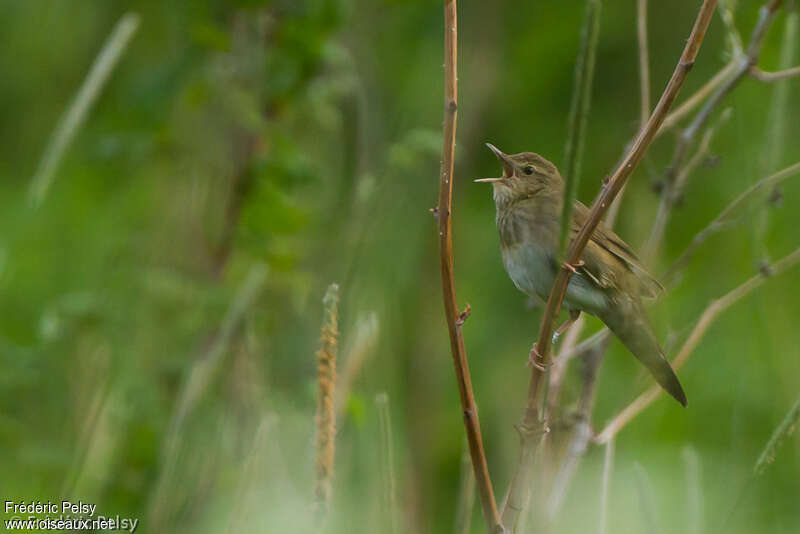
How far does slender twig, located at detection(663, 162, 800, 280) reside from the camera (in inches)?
80.4

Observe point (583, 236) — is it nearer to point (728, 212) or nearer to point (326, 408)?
point (326, 408)

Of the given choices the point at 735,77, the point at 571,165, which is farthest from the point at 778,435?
the point at 735,77

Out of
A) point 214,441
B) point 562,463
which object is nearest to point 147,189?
point 214,441

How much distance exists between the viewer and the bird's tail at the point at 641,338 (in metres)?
2.32

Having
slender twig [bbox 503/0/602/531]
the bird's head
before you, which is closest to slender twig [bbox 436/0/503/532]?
slender twig [bbox 503/0/602/531]

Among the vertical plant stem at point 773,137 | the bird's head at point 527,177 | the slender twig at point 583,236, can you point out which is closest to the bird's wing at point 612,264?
the bird's head at point 527,177

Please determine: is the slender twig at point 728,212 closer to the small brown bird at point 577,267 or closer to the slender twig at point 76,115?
the small brown bird at point 577,267

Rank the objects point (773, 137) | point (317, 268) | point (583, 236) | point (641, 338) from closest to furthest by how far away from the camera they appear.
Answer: point (583, 236) < point (773, 137) < point (641, 338) < point (317, 268)

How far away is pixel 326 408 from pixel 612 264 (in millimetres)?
1376

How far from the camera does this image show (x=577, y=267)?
2.56 metres

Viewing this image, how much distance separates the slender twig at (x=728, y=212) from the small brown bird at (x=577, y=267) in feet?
0.41

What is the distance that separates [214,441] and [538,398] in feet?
2.82

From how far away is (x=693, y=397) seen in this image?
3.33 meters

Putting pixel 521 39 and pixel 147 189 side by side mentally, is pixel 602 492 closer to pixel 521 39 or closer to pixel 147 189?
pixel 147 189
